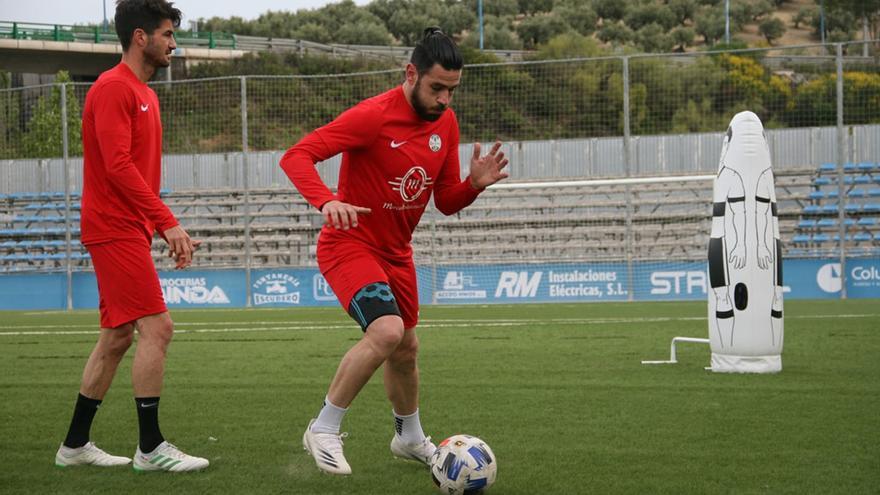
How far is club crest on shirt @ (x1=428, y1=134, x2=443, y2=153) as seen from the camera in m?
5.28

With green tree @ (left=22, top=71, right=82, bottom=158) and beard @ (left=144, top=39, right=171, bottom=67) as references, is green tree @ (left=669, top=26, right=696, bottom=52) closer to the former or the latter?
green tree @ (left=22, top=71, right=82, bottom=158)

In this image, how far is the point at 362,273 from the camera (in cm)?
506

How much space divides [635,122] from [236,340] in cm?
992

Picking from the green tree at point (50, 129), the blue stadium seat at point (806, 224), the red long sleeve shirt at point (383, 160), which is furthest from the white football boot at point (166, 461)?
the green tree at point (50, 129)

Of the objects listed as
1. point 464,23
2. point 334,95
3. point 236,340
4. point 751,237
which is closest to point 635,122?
point 334,95

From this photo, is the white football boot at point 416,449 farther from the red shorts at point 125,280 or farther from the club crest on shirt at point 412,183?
the red shorts at point 125,280

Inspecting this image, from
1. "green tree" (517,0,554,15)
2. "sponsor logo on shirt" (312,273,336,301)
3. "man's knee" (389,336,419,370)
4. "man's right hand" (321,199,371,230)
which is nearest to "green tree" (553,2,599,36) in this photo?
"green tree" (517,0,554,15)

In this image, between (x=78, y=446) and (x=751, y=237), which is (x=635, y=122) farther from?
(x=78, y=446)

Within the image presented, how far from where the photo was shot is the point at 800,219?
20484 mm

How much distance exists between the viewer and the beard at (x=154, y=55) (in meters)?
5.34

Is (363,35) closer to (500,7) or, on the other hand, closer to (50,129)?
(500,7)

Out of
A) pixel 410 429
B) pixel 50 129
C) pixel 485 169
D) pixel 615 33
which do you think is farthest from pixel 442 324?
pixel 615 33

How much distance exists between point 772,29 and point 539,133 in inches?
3078

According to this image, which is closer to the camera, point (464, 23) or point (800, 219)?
point (800, 219)
